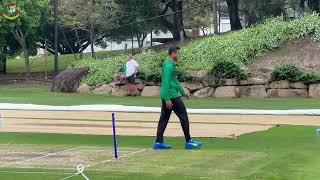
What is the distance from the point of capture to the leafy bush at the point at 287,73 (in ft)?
92.3

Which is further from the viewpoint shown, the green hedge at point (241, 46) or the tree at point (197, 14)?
the tree at point (197, 14)

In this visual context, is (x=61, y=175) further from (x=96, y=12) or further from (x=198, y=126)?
(x=96, y=12)

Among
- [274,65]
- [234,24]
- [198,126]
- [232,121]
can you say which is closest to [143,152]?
[198,126]

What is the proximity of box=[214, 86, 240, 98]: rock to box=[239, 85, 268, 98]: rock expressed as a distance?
8.3 inches

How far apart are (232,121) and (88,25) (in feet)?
108

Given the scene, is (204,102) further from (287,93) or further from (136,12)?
(136,12)

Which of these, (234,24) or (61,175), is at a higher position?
(234,24)

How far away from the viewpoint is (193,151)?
12531mm

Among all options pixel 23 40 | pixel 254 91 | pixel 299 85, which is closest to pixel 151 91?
pixel 254 91

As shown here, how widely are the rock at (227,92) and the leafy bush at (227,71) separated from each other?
42 centimetres

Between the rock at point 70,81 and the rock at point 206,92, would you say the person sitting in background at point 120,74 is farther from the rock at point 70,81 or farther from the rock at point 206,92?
the rock at point 206,92

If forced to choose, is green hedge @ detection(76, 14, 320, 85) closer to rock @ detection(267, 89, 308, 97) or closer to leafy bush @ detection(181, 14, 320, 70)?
leafy bush @ detection(181, 14, 320, 70)

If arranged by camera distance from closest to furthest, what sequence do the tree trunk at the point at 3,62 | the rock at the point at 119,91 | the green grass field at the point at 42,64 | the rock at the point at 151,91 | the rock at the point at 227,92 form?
the rock at the point at 227,92 < the rock at the point at 151,91 < the rock at the point at 119,91 < the tree trunk at the point at 3,62 < the green grass field at the point at 42,64

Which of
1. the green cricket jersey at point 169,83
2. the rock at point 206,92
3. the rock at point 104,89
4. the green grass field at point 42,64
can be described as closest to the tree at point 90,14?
the green grass field at point 42,64
